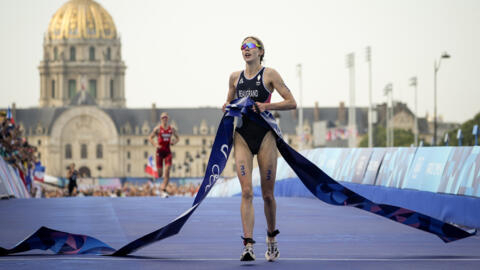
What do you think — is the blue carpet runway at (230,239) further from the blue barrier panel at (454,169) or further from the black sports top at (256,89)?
the black sports top at (256,89)

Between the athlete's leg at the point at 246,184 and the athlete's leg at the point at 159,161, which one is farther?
the athlete's leg at the point at 159,161

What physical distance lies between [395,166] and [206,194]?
8214 mm

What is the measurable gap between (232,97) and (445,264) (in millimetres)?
2427

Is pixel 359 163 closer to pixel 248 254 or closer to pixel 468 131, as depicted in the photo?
pixel 248 254

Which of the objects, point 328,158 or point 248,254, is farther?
point 328,158

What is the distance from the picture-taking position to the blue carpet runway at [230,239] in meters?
9.04

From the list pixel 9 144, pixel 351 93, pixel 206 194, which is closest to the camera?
pixel 206 194

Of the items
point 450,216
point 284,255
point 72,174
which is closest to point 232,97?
point 284,255

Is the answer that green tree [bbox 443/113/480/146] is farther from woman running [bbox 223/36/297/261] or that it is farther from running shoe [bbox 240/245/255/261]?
running shoe [bbox 240/245/255/261]

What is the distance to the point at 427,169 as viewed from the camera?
15617mm

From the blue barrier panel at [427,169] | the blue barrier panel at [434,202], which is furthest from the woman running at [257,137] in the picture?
the blue barrier panel at [427,169]

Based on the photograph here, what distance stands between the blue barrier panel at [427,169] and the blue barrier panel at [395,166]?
29 centimetres

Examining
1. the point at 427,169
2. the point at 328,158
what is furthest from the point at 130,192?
the point at 427,169

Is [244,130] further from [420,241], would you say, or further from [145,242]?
[420,241]
